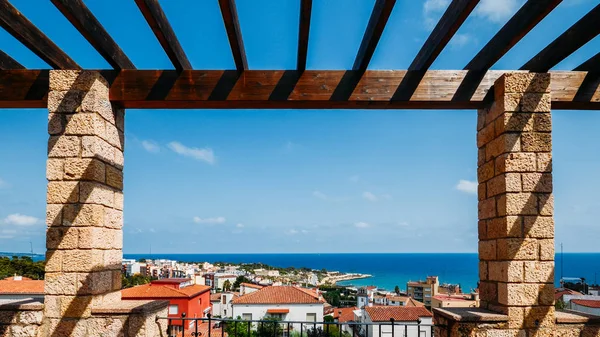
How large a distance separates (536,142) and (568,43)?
71 centimetres

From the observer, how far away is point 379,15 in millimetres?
2514

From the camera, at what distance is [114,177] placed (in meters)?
3.49

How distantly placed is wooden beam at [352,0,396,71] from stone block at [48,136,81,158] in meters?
2.11

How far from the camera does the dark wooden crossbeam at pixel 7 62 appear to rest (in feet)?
11.1

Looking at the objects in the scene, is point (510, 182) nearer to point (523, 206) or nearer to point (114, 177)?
point (523, 206)

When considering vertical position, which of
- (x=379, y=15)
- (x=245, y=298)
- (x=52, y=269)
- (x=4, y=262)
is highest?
(x=379, y=15)

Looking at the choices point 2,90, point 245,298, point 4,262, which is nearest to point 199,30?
point 2,90

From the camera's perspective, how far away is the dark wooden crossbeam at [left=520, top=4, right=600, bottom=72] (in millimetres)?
2701

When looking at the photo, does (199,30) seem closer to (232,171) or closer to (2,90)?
(2,90)

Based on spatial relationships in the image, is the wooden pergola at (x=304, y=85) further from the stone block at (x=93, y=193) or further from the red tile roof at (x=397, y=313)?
the red tile roof at (x=397, y=313)

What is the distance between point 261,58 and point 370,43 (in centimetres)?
94

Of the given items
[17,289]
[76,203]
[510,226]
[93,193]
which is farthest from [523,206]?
[17,289]

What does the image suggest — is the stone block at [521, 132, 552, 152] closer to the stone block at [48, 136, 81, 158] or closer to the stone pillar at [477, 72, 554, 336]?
the stone pillar at [477, 72, 554, 336]

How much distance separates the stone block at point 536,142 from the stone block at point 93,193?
3.09m
